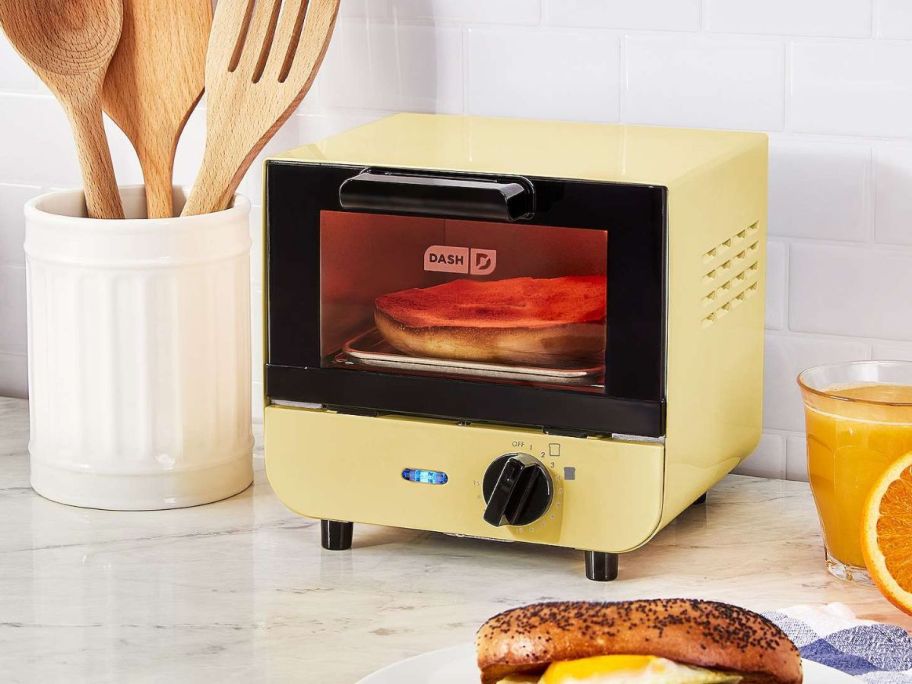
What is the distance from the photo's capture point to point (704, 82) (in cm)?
134

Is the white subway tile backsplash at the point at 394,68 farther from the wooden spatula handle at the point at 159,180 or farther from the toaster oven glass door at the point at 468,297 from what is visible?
the toaster oven glass door at the point at 468,297

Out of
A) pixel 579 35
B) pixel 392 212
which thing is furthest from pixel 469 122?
pixel 392 212

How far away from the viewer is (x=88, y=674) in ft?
3.30

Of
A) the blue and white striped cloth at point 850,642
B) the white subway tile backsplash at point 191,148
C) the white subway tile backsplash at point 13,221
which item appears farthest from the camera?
the white subway tile backsplash at point 13,221

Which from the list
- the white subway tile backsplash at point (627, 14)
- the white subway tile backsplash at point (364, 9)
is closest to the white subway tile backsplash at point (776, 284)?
the white subway tile backsplash at point (627, 14)

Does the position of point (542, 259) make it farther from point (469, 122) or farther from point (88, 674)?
point (88, 674)

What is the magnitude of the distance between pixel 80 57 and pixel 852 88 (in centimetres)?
69

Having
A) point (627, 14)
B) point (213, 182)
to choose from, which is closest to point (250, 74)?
point (213, 182)

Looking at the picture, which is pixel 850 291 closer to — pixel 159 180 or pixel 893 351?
pixel 893 351

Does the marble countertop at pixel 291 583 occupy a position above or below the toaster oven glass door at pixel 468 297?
below

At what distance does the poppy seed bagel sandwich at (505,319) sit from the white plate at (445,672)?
29 centimetres

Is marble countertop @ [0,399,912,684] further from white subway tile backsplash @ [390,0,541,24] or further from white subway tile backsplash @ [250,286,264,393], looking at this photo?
white subway tile backsplash @ [390,0,541,24]

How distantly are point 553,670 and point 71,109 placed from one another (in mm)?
773

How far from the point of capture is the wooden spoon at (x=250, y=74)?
1303 millimetres
